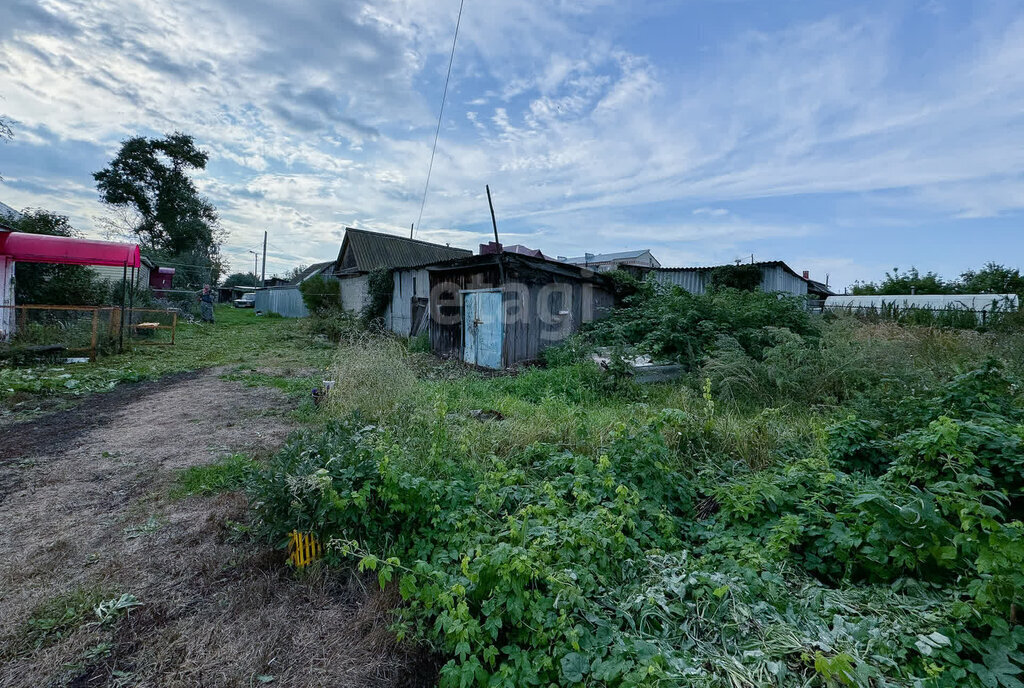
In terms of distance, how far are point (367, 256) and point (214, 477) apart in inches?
725

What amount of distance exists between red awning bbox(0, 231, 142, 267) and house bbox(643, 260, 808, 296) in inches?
565

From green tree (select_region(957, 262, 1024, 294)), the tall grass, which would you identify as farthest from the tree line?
the tall grass

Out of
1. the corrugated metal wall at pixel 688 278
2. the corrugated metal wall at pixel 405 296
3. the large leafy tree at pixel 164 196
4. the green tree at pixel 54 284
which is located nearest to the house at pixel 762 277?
the corrugated metal wall at pixel 688 278

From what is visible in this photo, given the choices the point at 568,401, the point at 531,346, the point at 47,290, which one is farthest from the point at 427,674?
the point at 47,290

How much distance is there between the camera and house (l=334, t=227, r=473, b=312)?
60.1 ft

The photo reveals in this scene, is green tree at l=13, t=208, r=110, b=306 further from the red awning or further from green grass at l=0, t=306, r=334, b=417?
green grass at l=0, t=306, r=334, b=417

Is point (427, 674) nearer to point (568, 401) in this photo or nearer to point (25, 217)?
point (568, 401)

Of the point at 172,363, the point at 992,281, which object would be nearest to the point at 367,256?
the point at 172,363

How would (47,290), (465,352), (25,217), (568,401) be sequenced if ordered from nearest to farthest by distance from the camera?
(568,401), (465,352), (47,290), (25,217)

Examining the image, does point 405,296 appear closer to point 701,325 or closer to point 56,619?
point 701,325

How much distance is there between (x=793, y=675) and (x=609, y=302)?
10414mm

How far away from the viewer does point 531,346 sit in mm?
9883

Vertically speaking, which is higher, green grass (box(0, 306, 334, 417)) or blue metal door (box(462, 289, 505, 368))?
blue metal door (box(462, 289, 505, 368))

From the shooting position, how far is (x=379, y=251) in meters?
21.9
